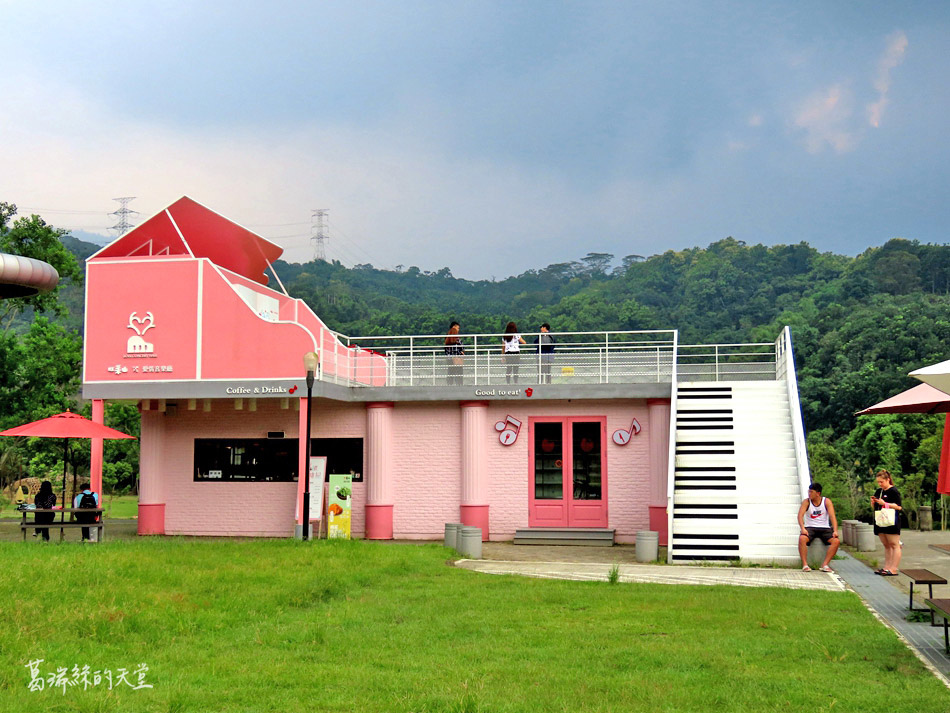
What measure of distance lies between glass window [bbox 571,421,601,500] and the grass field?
26.2 feet

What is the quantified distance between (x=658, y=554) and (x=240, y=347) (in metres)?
10.0

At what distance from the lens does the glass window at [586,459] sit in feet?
74.7

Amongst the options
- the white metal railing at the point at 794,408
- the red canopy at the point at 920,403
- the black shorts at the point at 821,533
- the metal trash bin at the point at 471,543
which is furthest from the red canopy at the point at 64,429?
the red canopy at the point at 920,403

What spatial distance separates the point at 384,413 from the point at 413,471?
1543 millimetres

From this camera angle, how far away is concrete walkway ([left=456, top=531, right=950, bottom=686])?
12.5 m

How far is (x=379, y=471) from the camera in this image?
23203mm

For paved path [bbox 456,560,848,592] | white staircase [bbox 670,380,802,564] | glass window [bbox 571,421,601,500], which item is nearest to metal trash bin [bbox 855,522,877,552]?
white staircase [bbox 670,380,802,564]

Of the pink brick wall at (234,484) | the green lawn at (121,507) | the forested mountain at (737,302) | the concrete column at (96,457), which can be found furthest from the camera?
the forested mountain at (737,302)

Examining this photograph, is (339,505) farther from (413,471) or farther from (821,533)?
(821,533)

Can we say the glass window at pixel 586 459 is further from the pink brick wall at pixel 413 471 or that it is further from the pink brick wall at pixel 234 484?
the pink brick wall at pixel 234 484

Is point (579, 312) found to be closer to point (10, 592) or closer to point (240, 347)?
point (240, 347)

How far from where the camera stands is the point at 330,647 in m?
9.86

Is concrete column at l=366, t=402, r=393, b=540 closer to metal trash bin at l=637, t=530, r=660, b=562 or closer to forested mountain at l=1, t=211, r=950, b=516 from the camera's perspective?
metal trash bin at l=637, t=530, r=660, b=562

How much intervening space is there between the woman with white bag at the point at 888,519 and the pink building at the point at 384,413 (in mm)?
4306
